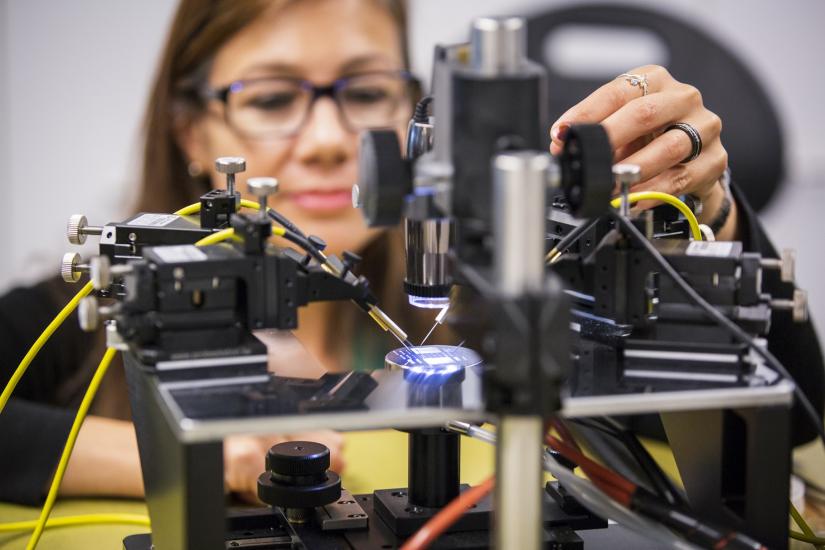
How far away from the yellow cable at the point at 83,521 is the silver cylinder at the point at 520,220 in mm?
669

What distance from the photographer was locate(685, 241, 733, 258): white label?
98 cm

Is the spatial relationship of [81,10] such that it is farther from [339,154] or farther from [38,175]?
[339,154]

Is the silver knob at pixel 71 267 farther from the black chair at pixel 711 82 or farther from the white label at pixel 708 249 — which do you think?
the black chair at pixel 711 82

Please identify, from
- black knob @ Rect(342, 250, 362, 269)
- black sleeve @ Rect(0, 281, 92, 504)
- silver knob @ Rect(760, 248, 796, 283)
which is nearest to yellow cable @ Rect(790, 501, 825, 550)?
silver knob @ Rect(760, 248, 796, 283)

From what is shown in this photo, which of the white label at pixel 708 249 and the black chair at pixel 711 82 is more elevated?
the black chair at pixel 711 82

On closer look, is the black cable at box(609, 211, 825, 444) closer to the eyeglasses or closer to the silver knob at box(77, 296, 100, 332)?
the silver knob at box(77, 296, 100, 332)

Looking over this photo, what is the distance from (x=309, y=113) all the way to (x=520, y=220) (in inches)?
55.8

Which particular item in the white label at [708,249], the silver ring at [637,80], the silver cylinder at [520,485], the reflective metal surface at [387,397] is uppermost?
the silver ring at [637,80]

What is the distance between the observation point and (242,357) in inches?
37.1

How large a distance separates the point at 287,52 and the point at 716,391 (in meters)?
1.45

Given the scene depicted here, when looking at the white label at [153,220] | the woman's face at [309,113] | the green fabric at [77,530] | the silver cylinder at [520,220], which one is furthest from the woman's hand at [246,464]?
the woman's face at [309,113]

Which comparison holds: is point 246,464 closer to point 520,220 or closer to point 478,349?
point 478,349

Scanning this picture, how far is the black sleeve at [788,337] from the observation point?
1.50 meters

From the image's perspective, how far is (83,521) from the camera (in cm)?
128
